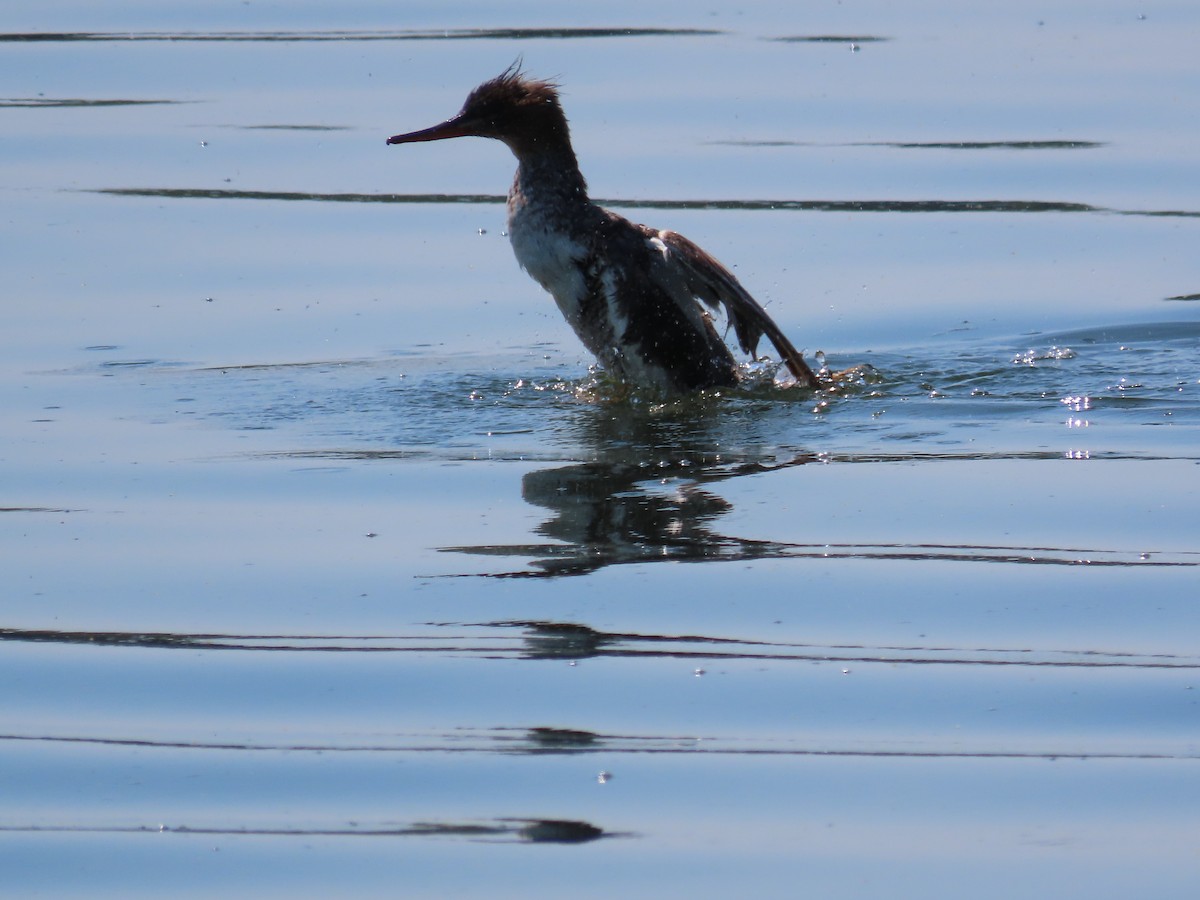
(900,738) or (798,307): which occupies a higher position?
(798,307)

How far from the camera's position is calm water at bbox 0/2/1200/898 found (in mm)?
3730

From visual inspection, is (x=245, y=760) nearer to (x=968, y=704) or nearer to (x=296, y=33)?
(x=968, y=704)

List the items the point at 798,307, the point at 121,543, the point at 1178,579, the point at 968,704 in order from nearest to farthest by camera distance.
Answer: the point at 968,704 < the point at 1178,579 < the point at 121,543 < the point at 798,307

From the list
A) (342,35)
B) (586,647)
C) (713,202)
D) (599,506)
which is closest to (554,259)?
(599,506)

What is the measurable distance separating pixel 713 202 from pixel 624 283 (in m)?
2.20

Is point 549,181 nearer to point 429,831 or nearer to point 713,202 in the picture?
point 713,202

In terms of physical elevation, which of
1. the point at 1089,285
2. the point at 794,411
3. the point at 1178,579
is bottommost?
the point at 1178,579

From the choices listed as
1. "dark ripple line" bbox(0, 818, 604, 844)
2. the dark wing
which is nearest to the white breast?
the dark wing

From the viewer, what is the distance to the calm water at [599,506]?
147 inches

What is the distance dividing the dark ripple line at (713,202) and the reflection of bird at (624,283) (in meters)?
1.83

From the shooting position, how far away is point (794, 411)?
23.0 ft

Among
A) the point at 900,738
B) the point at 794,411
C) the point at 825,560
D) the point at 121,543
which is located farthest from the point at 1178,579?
the point at 121,543

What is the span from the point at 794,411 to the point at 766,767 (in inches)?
125

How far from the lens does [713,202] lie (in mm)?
9562
